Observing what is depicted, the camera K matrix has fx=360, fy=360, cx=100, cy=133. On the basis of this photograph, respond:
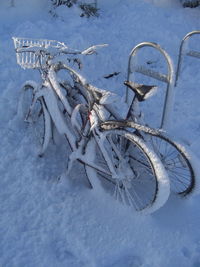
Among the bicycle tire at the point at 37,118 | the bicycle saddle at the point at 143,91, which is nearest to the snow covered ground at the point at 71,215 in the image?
the bicycle tire at the point at 37,118

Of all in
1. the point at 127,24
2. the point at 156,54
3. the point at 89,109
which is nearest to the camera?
the point at 89,109

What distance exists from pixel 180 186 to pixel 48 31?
432cm

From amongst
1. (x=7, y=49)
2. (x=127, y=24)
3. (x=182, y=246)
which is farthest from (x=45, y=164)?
(x=127, y=24)

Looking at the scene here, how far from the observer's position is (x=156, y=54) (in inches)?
259

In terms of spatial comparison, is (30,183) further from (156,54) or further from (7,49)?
(156,54)

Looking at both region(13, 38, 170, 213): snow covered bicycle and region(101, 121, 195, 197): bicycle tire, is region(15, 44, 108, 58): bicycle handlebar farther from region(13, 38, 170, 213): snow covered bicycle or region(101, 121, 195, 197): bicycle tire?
region(101, 121, 195, 197): bicycle tire

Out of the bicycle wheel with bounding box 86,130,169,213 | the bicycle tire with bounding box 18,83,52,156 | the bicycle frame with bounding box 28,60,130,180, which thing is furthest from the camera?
the bicycle tire with bounding box 18,83,52,156

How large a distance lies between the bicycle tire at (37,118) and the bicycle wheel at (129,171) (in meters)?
0.66

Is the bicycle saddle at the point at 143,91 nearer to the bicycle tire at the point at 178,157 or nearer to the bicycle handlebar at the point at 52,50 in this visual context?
the bicycle tire at the point at 178,157

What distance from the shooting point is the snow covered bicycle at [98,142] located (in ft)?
9.95

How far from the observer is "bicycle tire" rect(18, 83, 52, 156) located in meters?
3.86

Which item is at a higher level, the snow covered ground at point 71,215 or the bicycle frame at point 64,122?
the bicycle frame at point 64,122

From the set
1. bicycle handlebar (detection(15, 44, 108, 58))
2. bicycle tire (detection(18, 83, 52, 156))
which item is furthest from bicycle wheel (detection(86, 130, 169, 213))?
bicycle handlebar (detection(15, 44, 108, 58))

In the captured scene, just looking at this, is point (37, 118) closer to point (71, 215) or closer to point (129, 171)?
point (71, 215)
